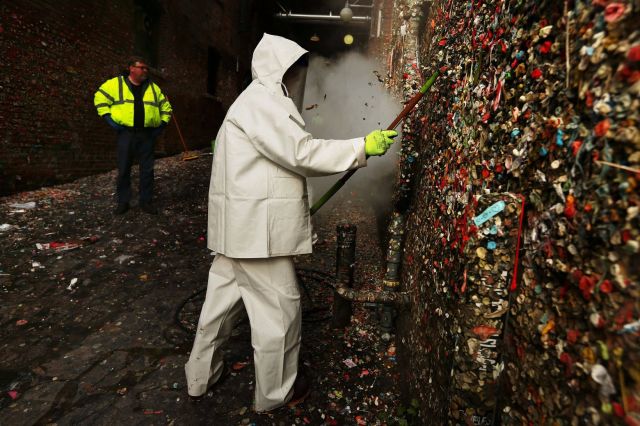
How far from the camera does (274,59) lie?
2404 mm

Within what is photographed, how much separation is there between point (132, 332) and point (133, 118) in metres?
3.67

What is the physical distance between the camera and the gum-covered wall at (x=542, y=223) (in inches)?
31.9

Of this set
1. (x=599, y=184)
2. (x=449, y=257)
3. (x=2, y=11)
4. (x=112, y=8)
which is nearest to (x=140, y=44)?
(x=112, y=8)

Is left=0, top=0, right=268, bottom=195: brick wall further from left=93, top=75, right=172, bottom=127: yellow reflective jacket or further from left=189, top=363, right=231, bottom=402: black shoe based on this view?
left=189, top=363, right=231, bottom=402: black shoe

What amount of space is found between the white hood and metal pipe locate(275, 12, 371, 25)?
14.3 m

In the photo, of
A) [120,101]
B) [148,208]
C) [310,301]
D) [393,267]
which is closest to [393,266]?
[393,267]

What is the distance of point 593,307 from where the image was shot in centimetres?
87

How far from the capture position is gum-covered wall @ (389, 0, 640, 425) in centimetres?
81

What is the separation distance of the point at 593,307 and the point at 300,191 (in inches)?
67.4

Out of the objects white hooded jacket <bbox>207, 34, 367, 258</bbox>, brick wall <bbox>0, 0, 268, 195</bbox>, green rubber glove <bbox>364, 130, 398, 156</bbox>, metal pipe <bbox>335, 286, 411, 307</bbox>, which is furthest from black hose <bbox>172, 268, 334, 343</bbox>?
brick wall <bbox>0, 0, 268, 195</bbox>

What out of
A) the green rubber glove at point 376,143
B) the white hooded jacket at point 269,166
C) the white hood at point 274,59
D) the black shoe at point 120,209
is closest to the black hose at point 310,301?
the white hooded jacket at point 269,166

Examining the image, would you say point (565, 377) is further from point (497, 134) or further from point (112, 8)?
point (112, 8)

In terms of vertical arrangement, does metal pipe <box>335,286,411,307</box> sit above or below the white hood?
below

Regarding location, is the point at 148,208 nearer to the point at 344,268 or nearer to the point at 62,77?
the point at 62,77
